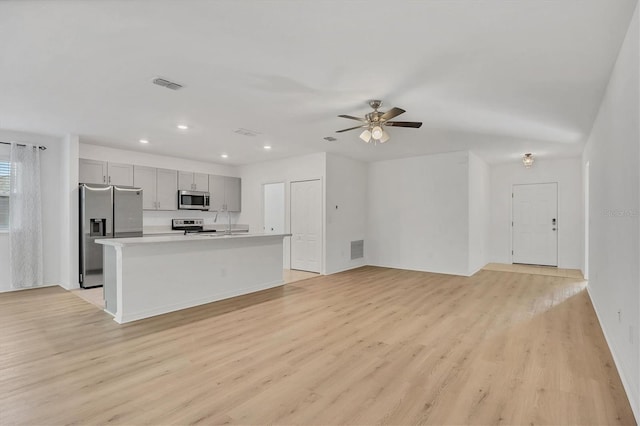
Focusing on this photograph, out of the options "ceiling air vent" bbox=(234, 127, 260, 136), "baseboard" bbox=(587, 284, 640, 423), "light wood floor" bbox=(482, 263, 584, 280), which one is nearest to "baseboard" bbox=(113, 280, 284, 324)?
"ceiling air vent" bbox=(234, 127, 260, 136)

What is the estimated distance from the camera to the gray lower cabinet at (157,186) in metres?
6.61

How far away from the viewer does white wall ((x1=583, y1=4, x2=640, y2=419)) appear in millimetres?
2080

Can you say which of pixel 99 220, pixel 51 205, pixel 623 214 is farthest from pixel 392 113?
pixel 51 205

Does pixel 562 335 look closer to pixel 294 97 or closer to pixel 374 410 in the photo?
pixel 374 410

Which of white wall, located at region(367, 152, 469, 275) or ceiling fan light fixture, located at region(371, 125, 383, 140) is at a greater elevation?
ceiling fan light fixture, located at region(371, 125, 383, 140)

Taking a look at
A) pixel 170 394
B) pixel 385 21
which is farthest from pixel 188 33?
pixel 170 394

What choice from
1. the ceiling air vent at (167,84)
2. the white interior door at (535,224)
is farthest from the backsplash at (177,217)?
the white interior door at (535,224)

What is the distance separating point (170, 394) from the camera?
2227 millimetres

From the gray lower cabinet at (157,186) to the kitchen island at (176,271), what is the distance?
2.71 m

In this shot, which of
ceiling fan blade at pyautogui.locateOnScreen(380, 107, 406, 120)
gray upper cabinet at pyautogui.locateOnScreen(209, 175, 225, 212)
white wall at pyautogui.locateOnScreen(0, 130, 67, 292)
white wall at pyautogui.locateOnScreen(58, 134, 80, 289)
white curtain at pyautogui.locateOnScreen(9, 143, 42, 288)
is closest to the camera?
ceiling fan blade at pyautogui.locateOnScreen(380, 107, 406, 120)

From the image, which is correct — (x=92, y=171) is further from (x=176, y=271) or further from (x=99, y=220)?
(x=176, y=271)

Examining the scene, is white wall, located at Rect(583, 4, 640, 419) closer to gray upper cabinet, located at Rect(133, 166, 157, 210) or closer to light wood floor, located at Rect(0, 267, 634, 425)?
light wood floor, located at Rect(0, 267, 634, 425)

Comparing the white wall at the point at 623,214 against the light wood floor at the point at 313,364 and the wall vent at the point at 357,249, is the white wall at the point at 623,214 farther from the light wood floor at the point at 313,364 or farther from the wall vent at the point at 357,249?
the wall vent at the point at 357,249

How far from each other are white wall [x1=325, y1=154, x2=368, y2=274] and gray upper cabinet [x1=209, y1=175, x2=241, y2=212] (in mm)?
2842
